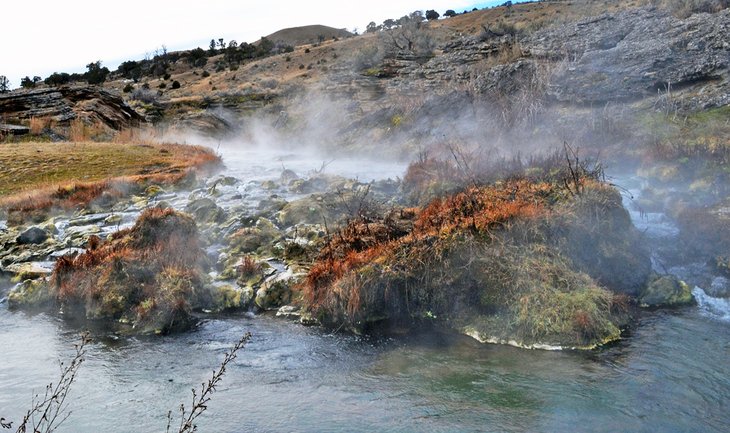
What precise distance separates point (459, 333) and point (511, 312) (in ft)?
3.58

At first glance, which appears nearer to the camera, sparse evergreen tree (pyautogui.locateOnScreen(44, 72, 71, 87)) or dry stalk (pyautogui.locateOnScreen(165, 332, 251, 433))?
dry stalk (pyautogui.locateOnScreen(165, 332, 251, 433))

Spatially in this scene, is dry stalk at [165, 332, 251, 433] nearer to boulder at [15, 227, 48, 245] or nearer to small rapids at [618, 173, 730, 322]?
small rapids at [618, 173, 730, 322]

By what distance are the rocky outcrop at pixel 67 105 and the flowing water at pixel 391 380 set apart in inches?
1145

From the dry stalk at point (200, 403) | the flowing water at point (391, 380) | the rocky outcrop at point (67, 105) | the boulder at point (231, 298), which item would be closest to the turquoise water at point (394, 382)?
the flowing water at point (391, 380)

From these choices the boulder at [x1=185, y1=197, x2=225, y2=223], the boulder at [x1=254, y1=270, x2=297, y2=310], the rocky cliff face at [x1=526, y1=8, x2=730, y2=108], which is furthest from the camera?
the rocky cliff face at [x1=526, y1=8, x2=730, y2=108]

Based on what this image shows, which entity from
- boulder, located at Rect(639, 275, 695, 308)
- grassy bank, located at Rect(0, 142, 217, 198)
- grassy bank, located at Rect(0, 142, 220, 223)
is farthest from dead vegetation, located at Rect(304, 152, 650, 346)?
grassy bank, located at Rect(0, 142, 217, 198)

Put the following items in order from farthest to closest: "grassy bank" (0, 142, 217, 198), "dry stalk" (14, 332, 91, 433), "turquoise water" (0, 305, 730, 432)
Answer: "grassy bank" (0, 142, 217, 198) → "turquoise water" (0, 305, 730, 432) → "dry stalk" (14, 332, 91, 433)

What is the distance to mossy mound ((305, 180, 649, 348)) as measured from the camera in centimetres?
1020

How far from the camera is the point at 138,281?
41.4ft

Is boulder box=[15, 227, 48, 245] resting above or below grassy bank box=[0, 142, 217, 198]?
below

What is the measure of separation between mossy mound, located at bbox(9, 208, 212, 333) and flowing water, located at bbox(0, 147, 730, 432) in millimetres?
881

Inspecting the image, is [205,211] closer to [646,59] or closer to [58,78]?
[646,59]

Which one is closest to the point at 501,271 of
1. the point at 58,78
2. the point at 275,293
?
the point at 275,293

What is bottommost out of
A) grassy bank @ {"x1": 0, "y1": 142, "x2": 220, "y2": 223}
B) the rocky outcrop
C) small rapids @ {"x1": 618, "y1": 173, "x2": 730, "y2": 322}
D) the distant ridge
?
small rapids @ {"x1": 618, "y1": 173, "x2": 730, "y2": 322}
